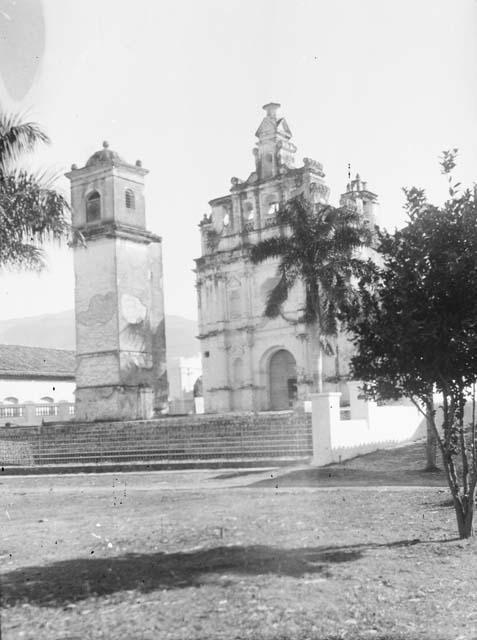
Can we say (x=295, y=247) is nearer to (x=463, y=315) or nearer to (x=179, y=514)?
(x=179, y=514)

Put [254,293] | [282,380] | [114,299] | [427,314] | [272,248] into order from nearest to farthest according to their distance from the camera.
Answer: [427,314] < [272,248] < [114,299] < [282,380] < [254,293]

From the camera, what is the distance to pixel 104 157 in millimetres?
31891

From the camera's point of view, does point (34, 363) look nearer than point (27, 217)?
No

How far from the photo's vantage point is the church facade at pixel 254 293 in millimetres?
31906

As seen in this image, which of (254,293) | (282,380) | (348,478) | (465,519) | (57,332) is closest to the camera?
(465,519)

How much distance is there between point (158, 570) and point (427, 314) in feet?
10.9

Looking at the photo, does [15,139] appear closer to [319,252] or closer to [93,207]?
[319,252]

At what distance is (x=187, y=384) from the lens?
1871 inches

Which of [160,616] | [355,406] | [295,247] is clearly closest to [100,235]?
[295,247]

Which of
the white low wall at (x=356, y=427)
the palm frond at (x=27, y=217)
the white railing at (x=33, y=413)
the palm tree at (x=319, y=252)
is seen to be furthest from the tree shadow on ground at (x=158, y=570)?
the white railing at (x=33, y=413)

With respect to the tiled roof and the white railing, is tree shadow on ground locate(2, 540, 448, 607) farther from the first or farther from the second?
the tiled roof

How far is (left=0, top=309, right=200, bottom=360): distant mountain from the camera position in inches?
6375

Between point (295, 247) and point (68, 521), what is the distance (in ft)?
43.0

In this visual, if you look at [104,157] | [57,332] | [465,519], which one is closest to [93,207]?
[104,157]
